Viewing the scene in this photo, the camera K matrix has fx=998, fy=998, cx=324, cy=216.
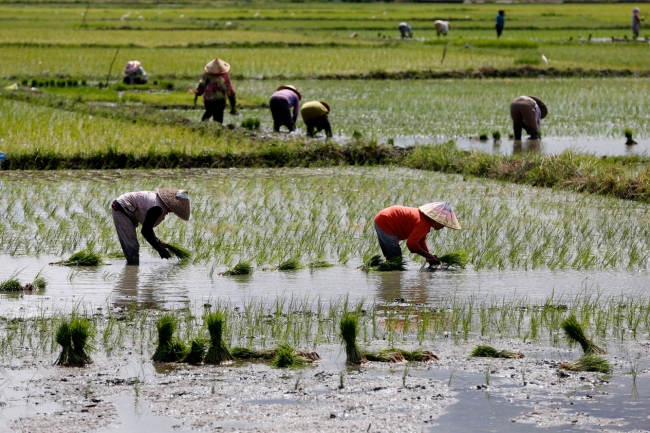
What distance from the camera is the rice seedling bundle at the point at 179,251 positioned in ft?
22.6

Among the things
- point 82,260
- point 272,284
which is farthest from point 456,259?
point 82,260

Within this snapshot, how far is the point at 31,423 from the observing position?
394 centimetres

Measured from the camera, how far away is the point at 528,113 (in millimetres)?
13039

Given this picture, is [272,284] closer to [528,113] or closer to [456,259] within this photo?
[456,259]

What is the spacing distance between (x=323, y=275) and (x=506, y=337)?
175 centimetres

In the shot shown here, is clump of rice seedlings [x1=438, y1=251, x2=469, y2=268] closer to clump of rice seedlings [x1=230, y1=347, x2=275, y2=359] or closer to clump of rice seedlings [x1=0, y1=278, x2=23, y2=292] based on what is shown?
clump of rice seedlings [x1=230, y1=347, x2=275, y2=359]

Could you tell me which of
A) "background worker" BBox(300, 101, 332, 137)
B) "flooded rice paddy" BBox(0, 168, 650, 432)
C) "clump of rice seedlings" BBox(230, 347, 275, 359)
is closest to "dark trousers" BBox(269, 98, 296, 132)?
"background worker" BBox(300, 101, 332, 137)

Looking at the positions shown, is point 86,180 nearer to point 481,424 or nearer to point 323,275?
point 323,275

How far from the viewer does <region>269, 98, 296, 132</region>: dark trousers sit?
1325 cm

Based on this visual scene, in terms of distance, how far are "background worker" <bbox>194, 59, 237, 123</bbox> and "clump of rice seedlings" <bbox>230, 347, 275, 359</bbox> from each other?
8.91m

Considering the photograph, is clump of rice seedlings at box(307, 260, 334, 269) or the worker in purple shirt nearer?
clump of rice seedlings at box(307, 260, 334, 269)

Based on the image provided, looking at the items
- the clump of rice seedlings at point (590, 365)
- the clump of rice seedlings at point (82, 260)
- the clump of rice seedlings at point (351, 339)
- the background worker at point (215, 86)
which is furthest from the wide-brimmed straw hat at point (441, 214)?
the background worker at point (215, 86)

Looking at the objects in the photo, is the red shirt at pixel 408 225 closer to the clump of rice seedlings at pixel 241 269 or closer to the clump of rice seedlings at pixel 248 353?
the clump of rice seedlings at pixel 241 269

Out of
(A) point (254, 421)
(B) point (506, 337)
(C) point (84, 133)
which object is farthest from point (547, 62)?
(A) point (254, 421)
